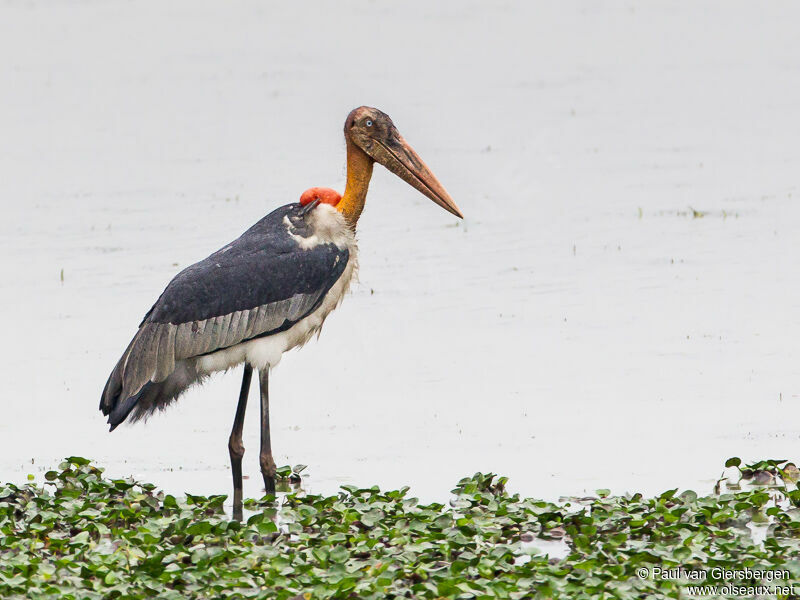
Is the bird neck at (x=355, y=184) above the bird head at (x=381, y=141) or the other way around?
the other way around

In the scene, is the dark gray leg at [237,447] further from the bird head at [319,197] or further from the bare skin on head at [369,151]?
the bare skin on head at [369,151]

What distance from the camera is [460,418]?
927 centimetres

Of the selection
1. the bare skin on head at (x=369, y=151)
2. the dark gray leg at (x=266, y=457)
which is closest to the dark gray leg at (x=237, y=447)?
the dark gray leg at (x=266, y=457)

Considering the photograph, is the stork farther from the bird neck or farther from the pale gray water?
the pale gray water

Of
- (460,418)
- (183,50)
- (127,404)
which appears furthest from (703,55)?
(127,404)

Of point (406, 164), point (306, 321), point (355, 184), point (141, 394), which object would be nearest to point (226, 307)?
point (306, 321)

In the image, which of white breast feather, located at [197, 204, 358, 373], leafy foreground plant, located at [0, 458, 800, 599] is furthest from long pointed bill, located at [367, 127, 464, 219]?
leafy foreground plant, located at [0, 458, 800, 599]

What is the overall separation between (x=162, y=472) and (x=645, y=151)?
393 inches

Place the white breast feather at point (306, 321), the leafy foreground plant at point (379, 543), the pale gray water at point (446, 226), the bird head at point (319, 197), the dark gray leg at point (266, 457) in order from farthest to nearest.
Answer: the pale gray water at point (446, 226) → the bird head at point (319, 197) → the white breast feather at point (306, 321) → the dark gray leg at point (266, 457) → the leafy foreground plant at point (379, 543)

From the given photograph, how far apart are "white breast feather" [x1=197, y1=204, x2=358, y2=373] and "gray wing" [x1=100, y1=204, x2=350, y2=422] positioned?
0.13 feet

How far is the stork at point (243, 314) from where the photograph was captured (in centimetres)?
811

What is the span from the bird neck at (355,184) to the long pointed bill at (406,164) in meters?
0.06

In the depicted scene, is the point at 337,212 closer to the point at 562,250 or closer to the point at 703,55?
the point at 562,250

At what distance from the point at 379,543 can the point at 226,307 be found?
1874 mm
